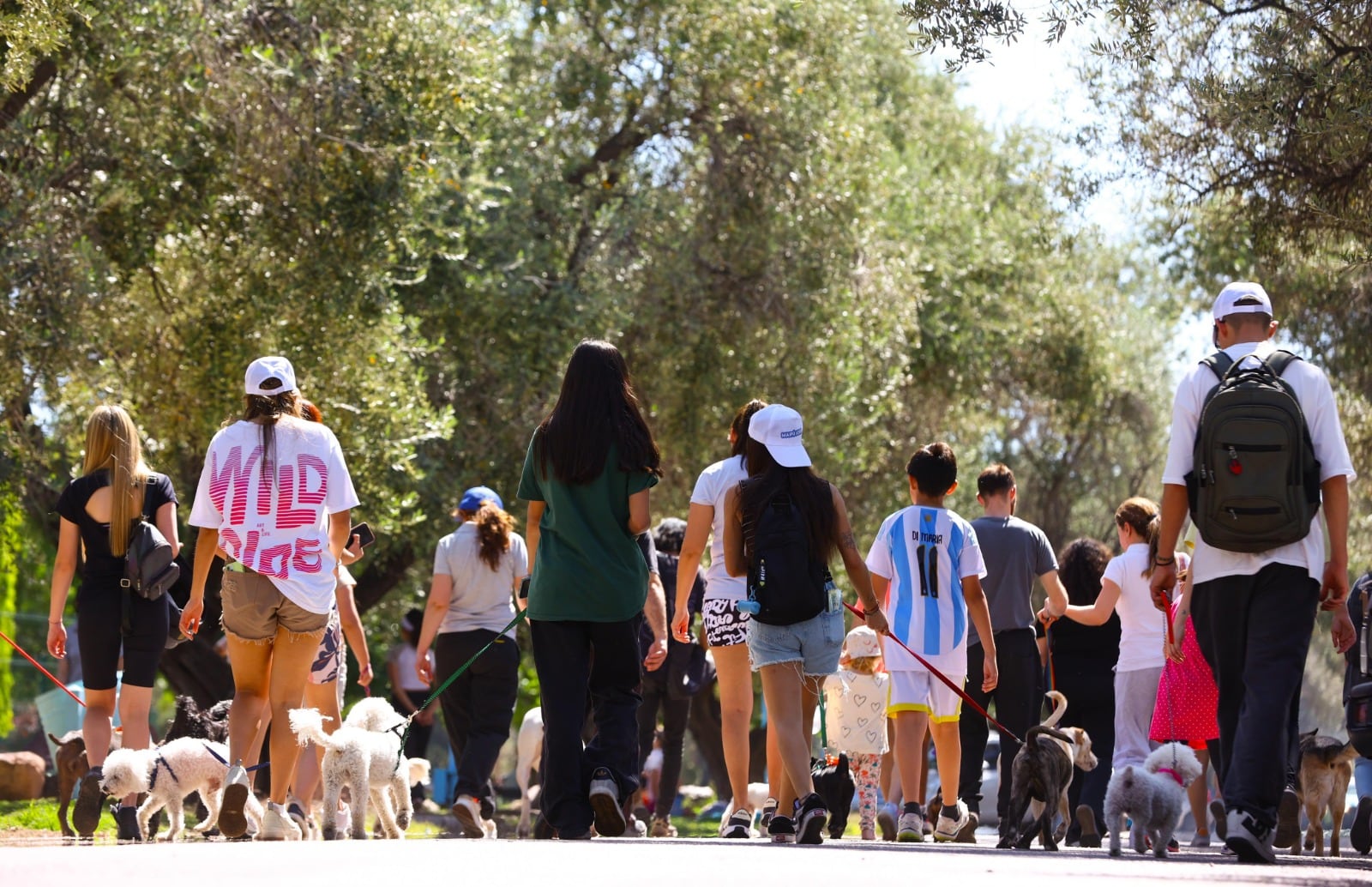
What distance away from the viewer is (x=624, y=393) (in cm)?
711

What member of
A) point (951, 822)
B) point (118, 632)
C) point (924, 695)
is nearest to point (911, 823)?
point (951, 822)

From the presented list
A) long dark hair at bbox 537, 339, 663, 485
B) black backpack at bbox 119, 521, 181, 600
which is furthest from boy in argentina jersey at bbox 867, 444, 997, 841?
black backpack at bbox 119, 521, 181, 600

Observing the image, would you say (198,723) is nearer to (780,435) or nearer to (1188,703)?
(780,435)

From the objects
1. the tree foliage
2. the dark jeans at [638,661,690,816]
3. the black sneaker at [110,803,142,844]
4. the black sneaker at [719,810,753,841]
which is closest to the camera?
the black sneaker at [110,803,142,844]

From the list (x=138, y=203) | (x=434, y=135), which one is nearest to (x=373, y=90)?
(x=434, y=135)

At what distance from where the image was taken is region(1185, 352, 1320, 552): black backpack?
6242 mm

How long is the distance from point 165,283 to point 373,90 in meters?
2.59

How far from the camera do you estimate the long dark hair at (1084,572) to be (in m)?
10.4

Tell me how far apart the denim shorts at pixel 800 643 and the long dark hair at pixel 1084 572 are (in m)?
3.22

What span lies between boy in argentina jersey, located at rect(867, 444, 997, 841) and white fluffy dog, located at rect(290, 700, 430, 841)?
2.41m

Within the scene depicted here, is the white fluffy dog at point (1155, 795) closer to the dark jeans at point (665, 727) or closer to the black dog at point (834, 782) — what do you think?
the black dog at point (834, 782)

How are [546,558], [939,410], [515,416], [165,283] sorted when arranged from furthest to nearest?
[939,410], [515,416], [165,283], [546,558]

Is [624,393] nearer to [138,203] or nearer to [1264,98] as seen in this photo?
[1264,98]

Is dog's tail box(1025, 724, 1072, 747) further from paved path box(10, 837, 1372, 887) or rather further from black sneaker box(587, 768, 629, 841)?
black sneaker box(587, 768, 629, 841)
